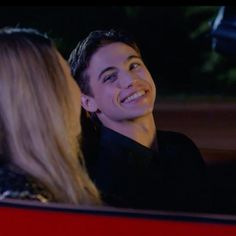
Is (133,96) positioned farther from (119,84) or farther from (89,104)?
(89,104)

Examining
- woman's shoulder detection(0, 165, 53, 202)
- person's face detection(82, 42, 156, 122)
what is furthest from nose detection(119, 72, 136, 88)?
woman's shoulder detection(0, 165, 53, 202)

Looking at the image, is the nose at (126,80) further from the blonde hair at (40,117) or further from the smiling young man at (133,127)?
the blonde hair at (40,117)

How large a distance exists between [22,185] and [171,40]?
2.70 feet

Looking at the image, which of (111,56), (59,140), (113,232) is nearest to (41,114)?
(59,140)

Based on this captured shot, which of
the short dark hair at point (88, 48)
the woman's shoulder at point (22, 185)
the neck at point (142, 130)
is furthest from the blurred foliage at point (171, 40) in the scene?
the woman's shoulder at point (22, 185)

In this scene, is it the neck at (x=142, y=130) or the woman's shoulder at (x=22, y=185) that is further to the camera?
the woman's shoulder at (x=22, y=185)

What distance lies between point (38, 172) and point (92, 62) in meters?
0.50

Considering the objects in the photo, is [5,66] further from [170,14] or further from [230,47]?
[230,47]

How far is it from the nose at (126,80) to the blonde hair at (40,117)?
0.22 meters

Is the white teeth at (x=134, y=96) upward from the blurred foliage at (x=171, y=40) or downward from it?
downward

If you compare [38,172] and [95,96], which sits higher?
[95,96]

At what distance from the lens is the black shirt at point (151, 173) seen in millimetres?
2941

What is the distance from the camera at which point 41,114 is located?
119 inches

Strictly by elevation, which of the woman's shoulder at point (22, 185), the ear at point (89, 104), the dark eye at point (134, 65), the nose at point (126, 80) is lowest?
the woman's shoulder at point (22, 185)
